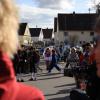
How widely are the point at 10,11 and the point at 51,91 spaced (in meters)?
16.7

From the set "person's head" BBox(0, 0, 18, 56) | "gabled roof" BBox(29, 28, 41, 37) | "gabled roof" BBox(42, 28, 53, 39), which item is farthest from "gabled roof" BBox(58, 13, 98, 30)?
"person's head" BBox(0, 0, 18, 56)

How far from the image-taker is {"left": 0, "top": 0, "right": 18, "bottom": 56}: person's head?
239 cm

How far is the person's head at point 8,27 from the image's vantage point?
2393 mm

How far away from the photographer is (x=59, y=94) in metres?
18.0

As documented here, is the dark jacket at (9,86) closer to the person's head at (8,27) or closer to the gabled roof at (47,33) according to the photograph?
the person's head at (8,27)

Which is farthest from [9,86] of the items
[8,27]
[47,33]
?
[47,33]

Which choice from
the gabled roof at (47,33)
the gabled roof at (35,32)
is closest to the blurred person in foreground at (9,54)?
the gabled roof at (35,32)

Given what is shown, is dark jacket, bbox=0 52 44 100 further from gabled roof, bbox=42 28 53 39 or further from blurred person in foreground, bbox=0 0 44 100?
gabled roof, bbox=42 28 53 39

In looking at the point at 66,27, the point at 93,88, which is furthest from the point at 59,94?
the point at 66,27

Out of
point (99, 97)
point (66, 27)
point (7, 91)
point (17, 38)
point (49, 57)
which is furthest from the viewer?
point (66, 27)

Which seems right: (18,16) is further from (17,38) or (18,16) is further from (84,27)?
(84,27)

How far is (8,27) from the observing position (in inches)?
95.9

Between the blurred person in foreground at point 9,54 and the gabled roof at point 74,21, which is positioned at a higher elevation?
the gabled roof at point 74,21

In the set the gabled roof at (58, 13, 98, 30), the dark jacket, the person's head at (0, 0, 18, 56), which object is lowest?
the dark jacket
